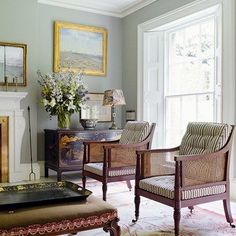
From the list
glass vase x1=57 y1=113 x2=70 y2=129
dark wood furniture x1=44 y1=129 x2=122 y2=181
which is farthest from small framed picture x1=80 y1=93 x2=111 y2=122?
dark wood furniture x1=44 y1=129 x2=122 y2=181

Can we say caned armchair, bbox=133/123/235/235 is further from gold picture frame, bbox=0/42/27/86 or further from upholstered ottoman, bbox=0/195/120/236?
gold picture frame, bbox=0/42/27/86

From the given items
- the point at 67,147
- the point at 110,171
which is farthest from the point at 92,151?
the point at 67,147

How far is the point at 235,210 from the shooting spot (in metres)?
3.35

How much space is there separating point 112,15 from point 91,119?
196cm

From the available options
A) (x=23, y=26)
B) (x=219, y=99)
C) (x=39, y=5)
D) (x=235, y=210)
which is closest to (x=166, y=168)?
(x=235, y=210)

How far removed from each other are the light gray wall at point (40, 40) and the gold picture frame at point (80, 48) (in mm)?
92

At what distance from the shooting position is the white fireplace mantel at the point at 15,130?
4.64m

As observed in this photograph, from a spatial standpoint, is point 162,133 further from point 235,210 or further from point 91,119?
point 235,210

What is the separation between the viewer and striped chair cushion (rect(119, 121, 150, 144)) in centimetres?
381

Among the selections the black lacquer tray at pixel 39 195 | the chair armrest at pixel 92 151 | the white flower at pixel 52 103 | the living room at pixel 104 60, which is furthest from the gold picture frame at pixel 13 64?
the black lacquer tray at pixel 39 195

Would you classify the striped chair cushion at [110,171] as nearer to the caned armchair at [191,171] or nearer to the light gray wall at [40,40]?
the caned armchair at [191,171]

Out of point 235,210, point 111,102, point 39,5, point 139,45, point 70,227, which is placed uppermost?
point 39,5

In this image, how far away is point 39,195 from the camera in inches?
89.0

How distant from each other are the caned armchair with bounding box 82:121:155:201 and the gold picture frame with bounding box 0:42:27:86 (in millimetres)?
1664
